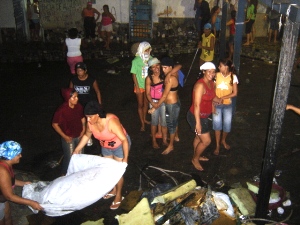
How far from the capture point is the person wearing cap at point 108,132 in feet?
13.3

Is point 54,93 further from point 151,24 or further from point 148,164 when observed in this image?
point 151,24

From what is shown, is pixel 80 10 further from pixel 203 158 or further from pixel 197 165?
pixel 197 165

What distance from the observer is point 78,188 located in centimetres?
424

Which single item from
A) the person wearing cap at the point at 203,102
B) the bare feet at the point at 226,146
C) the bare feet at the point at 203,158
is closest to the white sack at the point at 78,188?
the person wearing cap at the point at 203,102

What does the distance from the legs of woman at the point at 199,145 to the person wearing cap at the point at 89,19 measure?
34.7 feet

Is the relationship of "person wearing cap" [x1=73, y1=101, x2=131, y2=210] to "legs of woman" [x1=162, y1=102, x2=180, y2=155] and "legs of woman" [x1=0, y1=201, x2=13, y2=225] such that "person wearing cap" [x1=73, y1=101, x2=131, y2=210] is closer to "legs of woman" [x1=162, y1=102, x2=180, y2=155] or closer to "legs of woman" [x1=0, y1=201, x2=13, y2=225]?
"legs of woman" [x1=0, y1=201, x2=13, y2=225]

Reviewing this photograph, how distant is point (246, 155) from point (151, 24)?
36.3ft

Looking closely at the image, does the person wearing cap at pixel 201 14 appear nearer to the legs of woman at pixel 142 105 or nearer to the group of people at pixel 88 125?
the legs of woman at pixel 142 105

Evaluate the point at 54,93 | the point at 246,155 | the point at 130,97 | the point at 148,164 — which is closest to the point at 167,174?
the point at 148,164

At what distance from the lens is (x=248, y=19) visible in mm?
14562

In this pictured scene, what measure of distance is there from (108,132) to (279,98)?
220cm

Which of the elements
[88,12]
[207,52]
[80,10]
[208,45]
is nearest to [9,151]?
[207,52]

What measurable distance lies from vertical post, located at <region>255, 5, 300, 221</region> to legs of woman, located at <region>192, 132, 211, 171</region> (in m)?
1.34

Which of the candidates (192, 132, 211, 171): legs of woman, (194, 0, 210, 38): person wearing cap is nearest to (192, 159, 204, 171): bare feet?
(192, 132, 211, 171): legs of woman
